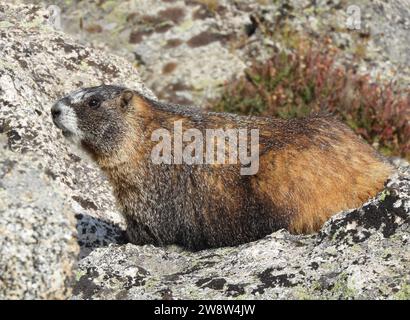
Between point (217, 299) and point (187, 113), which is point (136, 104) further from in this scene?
point (217, 299)

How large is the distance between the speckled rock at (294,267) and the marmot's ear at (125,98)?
6.97 feet

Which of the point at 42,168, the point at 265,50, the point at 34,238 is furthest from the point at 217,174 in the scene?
the point at 265,50

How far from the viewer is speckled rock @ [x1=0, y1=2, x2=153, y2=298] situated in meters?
5.16

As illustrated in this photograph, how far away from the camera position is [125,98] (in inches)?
322

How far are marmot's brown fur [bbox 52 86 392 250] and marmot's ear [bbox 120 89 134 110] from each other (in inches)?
0.4

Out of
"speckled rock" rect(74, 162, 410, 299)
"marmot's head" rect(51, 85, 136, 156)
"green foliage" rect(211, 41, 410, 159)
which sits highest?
"marmot's head" rect(51, 85, 136, 156)

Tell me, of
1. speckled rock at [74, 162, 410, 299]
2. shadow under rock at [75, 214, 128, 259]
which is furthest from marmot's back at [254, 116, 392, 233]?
shadow under rock at [75, 214, 128, 259]

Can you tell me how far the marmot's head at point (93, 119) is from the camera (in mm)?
7914

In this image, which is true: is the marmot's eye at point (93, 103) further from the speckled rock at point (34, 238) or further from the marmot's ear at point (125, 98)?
the speckled rock at point (34, 238)

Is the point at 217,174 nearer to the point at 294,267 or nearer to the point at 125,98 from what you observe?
the point at 125,98

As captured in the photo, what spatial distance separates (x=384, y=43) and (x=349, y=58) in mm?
723

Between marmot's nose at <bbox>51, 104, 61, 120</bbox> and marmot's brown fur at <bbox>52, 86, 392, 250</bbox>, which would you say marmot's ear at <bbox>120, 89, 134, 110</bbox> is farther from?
marmot's nose at <bbox>51, 104, 61, 120</bbox>

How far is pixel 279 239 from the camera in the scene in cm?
638

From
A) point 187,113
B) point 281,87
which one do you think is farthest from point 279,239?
point 281,87
